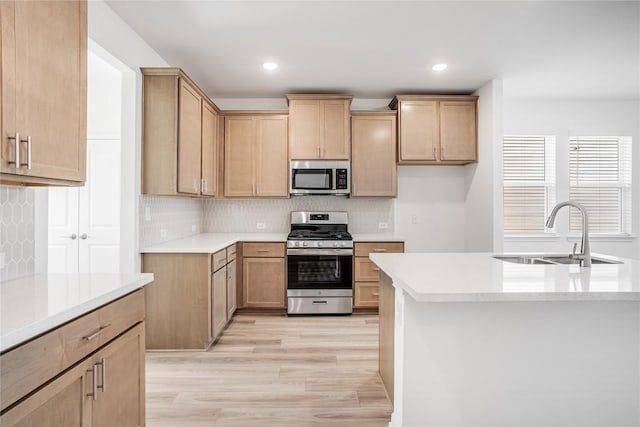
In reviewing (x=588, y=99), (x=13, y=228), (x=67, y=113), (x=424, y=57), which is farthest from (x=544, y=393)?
(x=588, y=99)

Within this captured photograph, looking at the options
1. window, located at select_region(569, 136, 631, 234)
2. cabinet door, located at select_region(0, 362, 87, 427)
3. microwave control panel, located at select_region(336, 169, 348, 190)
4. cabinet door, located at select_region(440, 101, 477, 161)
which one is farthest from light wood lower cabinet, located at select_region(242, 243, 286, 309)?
window, located at select_region(569, 136, 631, 234)

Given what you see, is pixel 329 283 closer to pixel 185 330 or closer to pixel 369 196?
pixel 369 196

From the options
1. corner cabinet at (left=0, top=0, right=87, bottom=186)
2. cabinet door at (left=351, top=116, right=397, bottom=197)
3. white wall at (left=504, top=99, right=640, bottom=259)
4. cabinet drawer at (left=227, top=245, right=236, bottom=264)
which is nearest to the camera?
corner cabinet at (left=0, top=0, right=87, bottom=186)

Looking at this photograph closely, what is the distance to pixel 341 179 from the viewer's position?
15.4ft

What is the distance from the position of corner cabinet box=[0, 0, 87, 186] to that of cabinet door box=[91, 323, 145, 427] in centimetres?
71

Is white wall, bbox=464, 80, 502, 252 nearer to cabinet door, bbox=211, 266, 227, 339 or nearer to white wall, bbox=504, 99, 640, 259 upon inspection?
white wall, bbox=504, 99, 640, 259

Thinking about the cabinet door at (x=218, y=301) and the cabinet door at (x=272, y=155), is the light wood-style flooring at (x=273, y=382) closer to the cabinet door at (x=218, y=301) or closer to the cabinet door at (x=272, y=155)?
the cabinet door at (x=218, y=301)

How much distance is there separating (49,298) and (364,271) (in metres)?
3.41

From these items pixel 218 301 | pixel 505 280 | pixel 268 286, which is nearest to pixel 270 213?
pixel 268 286

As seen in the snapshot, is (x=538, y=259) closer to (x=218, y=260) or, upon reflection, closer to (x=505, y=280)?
(x=505, y=280)

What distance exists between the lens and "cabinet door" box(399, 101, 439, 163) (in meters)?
4.71

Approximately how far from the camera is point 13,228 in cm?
183

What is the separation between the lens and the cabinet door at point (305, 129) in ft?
15.2

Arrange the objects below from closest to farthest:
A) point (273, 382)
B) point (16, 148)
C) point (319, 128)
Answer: point (16, 148), point (273, 382), point (319, 128)
